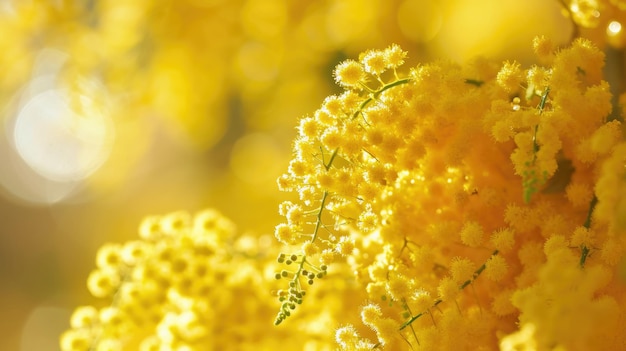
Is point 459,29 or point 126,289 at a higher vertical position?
point 459,29

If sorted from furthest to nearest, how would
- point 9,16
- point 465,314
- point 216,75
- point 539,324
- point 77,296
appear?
point 77,296
point 216,75
point 9,16
point 465,314
point 539,324

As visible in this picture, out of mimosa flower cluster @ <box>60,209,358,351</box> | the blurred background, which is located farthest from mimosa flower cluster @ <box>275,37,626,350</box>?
the blurred background

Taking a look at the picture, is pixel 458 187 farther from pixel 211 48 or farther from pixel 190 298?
pixel 211 48

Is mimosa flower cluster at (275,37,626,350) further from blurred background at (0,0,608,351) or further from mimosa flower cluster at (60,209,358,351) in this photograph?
blurred background at (0,0,608,351)

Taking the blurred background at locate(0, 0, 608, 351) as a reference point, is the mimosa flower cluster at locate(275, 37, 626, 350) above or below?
below

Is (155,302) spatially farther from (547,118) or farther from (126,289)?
(547,118)

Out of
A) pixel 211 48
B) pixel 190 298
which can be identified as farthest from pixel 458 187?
pixel 211 48

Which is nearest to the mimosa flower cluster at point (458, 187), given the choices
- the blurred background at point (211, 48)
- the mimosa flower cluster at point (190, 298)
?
the mimosa flower cluster at point (190, 298)

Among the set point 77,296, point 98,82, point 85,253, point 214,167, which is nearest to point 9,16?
point 98,82
